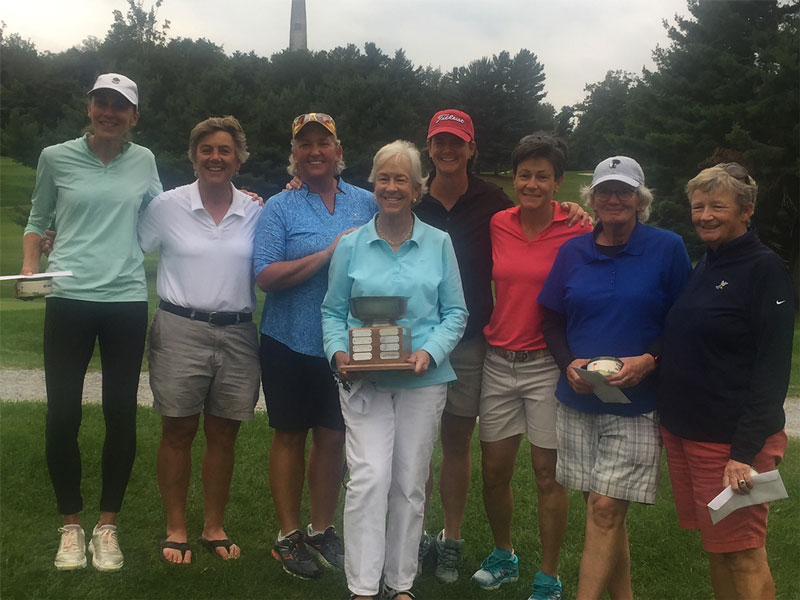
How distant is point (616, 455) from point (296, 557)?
6.40ft

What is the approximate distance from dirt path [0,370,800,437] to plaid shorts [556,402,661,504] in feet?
20.2

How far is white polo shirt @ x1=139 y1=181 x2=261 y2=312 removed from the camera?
4262 mm

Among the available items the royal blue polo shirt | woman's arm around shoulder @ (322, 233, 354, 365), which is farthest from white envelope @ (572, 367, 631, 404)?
woman's arm around shoulder @ (322, 233, 354, 365)

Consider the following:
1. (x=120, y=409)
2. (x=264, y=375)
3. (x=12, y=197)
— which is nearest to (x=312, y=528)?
(x=264, y=375)

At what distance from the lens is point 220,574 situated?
4379mm

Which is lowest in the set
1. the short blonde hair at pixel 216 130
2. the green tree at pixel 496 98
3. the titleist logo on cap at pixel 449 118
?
the short blonde hair at pixel 216 130

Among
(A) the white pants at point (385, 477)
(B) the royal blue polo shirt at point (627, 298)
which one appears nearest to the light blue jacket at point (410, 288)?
(A) the white pants at point (385, 477)

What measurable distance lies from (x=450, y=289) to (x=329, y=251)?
670 mm

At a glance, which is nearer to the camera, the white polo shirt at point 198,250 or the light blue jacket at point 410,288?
the light blue jacket at point 410,288

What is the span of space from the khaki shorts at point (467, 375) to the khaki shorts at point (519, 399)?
73 mm

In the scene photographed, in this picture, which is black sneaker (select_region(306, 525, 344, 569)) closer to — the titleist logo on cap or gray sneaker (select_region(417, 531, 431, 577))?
gray sneaker (select_region(417, 531, 431, 577))

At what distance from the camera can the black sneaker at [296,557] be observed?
4426 mm

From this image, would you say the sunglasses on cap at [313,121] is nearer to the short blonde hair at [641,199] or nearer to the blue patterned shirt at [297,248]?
the blue patterned shirt at [297,248]

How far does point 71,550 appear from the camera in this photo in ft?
14.5
